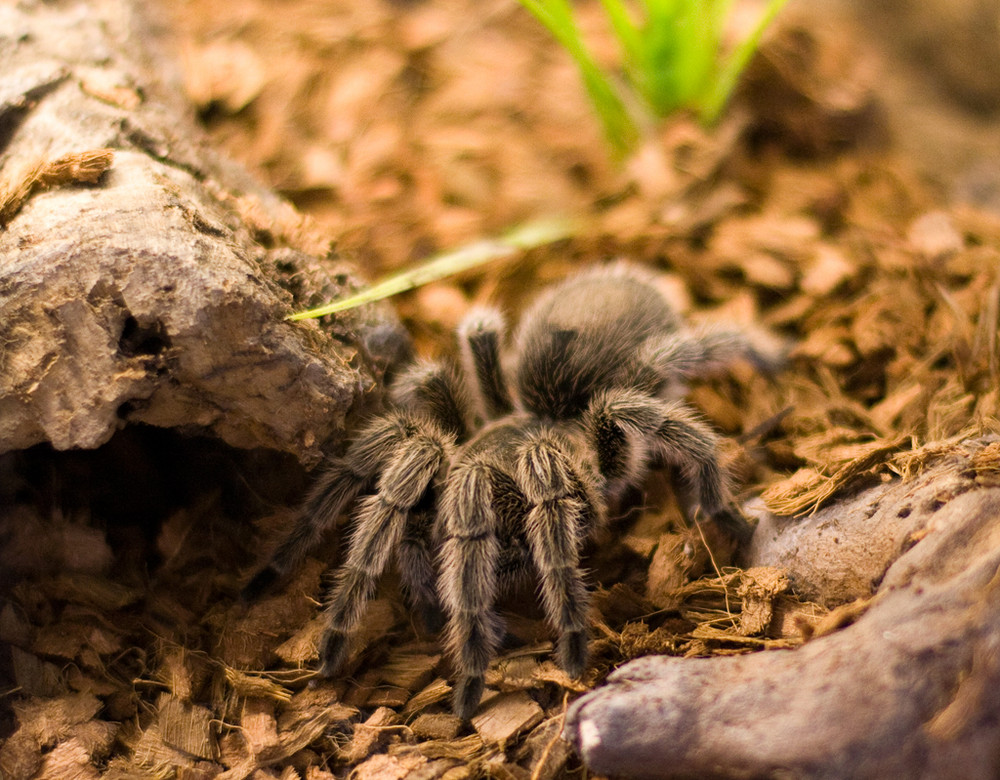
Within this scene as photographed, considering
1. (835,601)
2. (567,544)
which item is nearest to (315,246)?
(567,544)

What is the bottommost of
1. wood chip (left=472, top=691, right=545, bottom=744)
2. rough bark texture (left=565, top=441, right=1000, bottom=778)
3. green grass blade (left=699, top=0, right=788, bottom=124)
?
wood chip (left=472, top=691, right=545, bottom=744)

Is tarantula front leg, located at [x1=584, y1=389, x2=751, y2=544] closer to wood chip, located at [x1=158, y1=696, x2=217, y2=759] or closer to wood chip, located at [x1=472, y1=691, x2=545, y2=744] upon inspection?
wood chip, located at [x1=472, y1=691, x2=545, y2=744]

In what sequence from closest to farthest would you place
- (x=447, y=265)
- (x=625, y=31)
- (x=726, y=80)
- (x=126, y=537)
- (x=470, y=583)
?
(x=470, y=583), (x=126, y=537), (x=447, y=265), (x=625, y=31), (x=726, y=80)

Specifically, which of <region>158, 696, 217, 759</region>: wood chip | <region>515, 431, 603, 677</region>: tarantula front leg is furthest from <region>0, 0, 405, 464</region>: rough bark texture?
<region>158, 696, 217, 759</region>: wood chip

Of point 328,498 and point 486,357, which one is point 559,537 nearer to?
point 328,498

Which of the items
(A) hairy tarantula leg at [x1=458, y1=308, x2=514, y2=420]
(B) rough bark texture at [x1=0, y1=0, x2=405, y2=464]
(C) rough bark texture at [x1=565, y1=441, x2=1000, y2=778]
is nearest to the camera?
(C) rough bark texture at [x1=565, y1=441, x2=1000, y2=778]

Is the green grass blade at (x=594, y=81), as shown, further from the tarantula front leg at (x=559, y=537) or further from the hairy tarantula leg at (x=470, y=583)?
the hairy tarantula leg at (x=470, y=583)

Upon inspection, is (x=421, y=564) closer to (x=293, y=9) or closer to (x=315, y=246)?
(x=315, y=246)

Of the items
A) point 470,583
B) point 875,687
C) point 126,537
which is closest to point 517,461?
point 470,583
